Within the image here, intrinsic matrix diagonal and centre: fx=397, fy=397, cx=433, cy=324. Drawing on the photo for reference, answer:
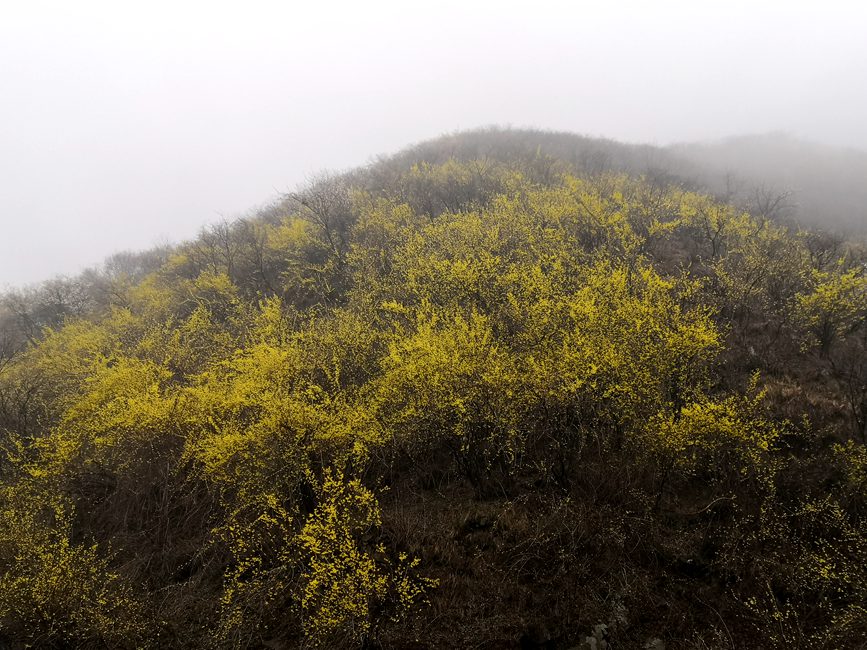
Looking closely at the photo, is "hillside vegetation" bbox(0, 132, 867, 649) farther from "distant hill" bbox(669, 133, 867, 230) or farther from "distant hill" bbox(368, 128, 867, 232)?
"distant hill" bbox(669, 133, 867, 230)

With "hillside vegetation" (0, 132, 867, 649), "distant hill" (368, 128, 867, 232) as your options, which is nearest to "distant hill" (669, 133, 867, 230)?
"distant hill" (368, 128, 867, 232)

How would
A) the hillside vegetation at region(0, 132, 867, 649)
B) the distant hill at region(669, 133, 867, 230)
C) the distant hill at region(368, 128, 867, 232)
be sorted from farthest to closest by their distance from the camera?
the distant hill at region(669, 133, 867, 230)
the distant hill at region(368, 128, 867, 232)
the hillside vegetation at region(0, 132, 867, 649)

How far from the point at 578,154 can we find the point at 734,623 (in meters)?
43.9

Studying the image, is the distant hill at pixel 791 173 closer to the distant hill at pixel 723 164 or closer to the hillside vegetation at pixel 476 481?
the distant hill at pixel 723 164

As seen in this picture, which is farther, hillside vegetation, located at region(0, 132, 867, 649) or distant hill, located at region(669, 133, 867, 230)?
distant hill, located at region(669, 133, 867, 230)

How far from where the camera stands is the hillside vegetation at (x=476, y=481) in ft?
28.2

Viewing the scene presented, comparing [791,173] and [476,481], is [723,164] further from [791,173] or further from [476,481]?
[476,481]

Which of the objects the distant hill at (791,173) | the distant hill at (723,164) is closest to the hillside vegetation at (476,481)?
the distant hill at (723,164)

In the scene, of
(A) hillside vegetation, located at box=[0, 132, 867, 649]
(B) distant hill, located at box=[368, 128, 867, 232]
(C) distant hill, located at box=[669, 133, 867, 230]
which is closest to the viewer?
(A) hillside vegetation, located at box=[0, 132, 867, 649]

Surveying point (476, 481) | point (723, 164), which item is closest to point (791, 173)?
point (723, 164)

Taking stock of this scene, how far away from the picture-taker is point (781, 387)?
1370cm

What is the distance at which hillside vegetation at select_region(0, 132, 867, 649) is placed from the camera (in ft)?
28.2

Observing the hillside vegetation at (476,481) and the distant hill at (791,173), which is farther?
the distant hill at (791,173)

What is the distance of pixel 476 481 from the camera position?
11391 mm
